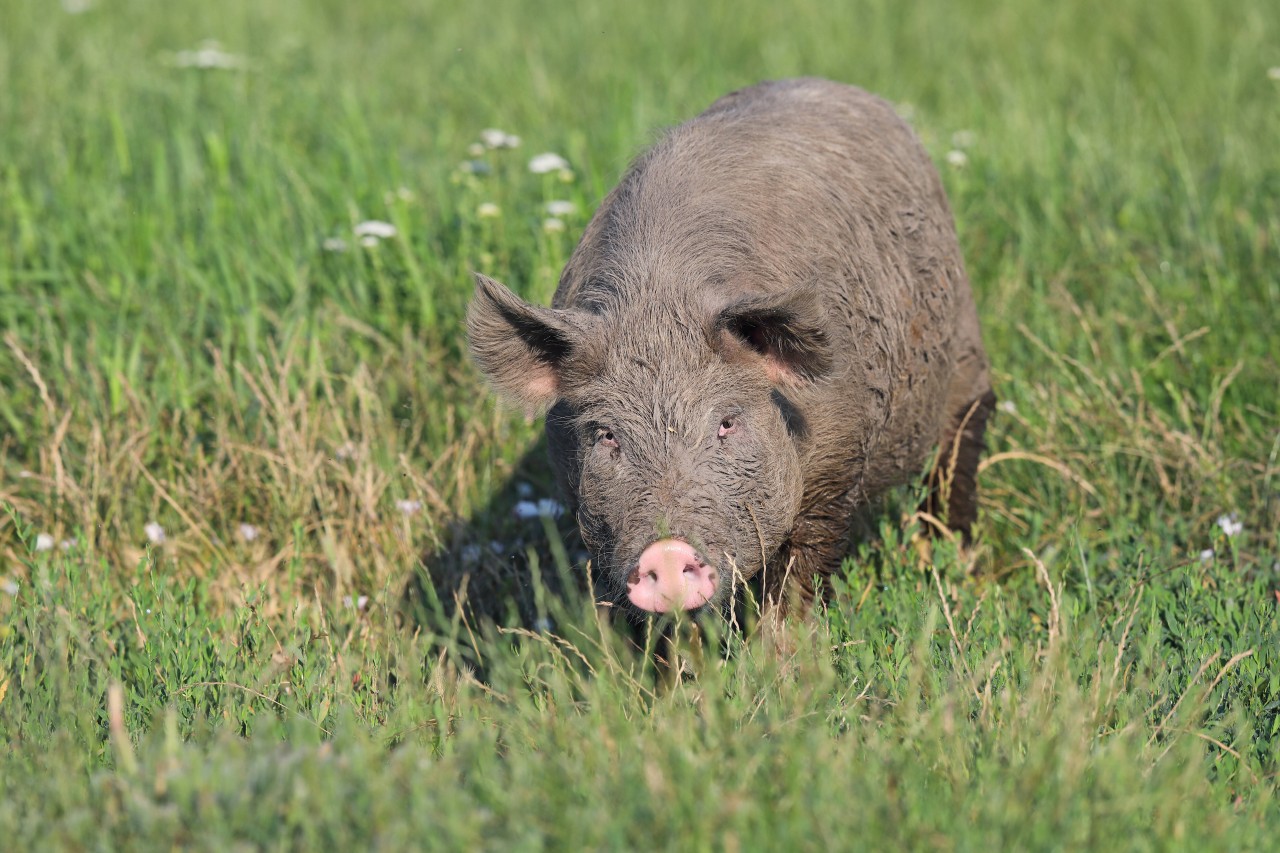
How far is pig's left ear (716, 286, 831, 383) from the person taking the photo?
3.68 m

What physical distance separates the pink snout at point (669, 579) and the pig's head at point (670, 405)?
0.05 meters

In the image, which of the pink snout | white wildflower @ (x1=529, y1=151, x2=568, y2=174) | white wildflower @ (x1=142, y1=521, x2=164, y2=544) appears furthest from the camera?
white wildflower @ (x1=529, y1=151, x2=568, y2=174)

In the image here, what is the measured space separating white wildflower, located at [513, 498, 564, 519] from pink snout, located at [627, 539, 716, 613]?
4.27 ft

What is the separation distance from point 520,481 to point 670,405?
1698 millimetres

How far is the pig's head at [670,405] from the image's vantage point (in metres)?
3.66

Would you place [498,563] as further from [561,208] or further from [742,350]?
[561,208]

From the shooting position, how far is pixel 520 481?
17.6ft

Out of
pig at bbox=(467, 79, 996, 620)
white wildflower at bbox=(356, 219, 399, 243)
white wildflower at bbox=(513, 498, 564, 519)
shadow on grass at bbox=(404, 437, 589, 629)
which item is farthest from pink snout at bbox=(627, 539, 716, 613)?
white wildflower at bbox=(356, 219, 399, 243)

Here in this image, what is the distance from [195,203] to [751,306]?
3.69 m

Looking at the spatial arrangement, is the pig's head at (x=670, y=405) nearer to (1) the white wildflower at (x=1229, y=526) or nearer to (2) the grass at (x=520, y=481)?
(2) the grass at (x=520, y=481)

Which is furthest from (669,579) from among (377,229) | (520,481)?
(377,229)

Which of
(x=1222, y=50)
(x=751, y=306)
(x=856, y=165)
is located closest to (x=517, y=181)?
(x=856, y=165)

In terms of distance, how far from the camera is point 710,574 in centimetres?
353

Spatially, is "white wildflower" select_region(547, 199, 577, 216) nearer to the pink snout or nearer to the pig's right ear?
the pig's right ear
